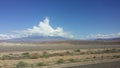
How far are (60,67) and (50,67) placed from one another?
99 cm

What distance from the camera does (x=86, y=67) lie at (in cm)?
2559

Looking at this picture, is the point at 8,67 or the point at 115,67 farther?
the point at 8,67

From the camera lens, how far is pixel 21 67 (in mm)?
25781

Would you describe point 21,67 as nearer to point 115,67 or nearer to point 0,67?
point 0,67

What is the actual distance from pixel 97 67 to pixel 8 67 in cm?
877

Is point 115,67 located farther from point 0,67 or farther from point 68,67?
point 0,67

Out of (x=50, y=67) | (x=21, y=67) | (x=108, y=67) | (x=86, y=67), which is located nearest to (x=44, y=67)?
(x=50, y=67)

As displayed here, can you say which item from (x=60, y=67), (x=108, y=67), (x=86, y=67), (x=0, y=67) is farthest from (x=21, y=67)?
(x=108, y=67)

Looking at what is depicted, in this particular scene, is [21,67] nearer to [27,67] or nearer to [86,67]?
[27,67]

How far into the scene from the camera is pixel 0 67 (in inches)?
1034

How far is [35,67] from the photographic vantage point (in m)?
26.1

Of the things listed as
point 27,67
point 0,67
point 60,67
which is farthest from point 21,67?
point 60,67

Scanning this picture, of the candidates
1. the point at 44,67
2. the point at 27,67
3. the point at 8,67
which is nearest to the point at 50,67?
the point at 44,67

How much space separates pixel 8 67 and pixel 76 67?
6.77 metres
